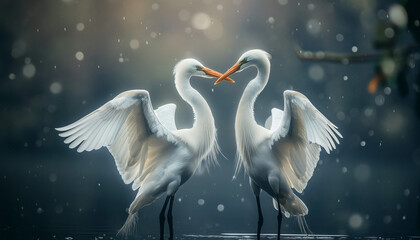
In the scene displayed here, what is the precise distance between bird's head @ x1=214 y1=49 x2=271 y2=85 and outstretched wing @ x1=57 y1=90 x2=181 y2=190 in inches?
26.4

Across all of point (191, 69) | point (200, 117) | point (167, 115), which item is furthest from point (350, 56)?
point (167, 115)

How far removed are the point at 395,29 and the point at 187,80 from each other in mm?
3449

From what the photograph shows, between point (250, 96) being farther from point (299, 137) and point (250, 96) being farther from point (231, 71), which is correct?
point (299, 137)

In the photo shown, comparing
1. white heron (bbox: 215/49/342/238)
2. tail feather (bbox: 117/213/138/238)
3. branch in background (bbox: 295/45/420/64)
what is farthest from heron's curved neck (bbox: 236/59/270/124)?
branch in background (bbox: 295/45/420/64)

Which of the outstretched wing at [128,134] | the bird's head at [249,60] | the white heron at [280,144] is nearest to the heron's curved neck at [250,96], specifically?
the white heron at [280,144]

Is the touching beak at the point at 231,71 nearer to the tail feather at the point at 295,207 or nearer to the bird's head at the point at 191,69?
the bird's head at the point at 191,69

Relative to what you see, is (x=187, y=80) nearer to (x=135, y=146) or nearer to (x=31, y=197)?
(x=135, y=146)

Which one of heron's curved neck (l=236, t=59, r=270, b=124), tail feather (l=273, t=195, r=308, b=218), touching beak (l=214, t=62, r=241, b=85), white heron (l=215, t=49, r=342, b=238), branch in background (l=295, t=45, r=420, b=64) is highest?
branch in background (l=295, t=45, r=420, b=64)

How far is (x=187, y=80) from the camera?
3.88 m

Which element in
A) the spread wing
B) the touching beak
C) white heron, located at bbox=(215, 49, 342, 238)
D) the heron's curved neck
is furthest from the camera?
the spread wing

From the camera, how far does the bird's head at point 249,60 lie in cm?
379

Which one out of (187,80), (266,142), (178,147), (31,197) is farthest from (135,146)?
(31,197)

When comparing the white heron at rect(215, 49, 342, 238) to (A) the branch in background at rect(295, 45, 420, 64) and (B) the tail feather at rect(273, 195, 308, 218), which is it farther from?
(A) the branch in background at rect(295, 45, 420, 64)

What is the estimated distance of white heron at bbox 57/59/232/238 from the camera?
3.27 m
